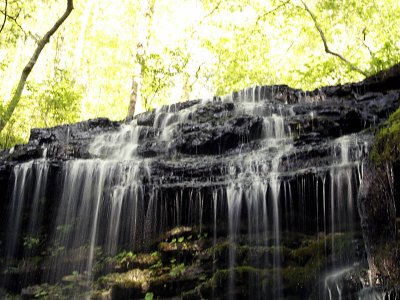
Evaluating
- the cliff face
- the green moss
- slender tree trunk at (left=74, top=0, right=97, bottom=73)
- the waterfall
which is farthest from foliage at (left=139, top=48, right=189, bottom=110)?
the green moss

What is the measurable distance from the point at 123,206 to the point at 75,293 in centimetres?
174

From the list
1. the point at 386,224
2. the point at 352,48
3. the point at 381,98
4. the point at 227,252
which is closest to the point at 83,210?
the point at 227,252

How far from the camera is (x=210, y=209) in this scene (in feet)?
22.9

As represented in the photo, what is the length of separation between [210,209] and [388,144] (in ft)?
9.83

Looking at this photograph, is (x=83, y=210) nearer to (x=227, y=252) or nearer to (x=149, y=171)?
(x=149, y=171)

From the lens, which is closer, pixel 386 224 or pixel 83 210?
pixel 386 224

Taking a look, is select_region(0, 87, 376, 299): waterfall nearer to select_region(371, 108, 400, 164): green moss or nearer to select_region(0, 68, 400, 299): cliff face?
select_region(0, 68, 400, 299): cliff face

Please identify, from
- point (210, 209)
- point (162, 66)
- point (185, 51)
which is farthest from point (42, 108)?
point (210, 209)

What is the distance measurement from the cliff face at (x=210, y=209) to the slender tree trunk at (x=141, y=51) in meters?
5.23

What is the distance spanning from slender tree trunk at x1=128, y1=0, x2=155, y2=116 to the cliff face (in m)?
5.23

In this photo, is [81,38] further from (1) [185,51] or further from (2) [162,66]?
(2) [162,66]

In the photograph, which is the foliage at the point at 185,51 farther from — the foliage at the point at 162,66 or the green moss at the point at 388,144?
the green moss at the point at 388,144

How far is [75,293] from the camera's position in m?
7.32

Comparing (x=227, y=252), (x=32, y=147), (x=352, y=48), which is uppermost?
(x=352, y=48)
